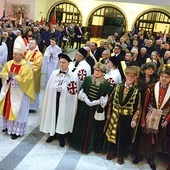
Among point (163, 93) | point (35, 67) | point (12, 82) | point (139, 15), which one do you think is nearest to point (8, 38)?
point (35, 67)

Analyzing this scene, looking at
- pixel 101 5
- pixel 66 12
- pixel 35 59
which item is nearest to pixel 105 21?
pixel 101 5

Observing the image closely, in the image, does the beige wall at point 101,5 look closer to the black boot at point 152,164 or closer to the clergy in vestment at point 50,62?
the clergy in vestment at point 50,62

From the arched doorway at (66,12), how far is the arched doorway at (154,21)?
5.04 m

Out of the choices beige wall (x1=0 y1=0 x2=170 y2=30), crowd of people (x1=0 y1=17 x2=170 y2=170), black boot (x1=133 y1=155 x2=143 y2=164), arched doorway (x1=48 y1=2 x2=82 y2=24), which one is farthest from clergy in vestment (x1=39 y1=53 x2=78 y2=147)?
arched doorway (x1=48 y1=2 x2=82 y2=24)

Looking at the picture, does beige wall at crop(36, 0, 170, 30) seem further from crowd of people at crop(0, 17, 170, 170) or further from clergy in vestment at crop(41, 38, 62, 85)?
crowd of people at crop(0, 17, 170, 170)

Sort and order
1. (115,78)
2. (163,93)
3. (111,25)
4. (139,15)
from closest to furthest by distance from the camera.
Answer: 1. (163,93)
2. (115,78)
3. (139,15)
4. (111,25)

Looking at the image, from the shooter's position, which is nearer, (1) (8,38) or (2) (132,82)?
(2) (132,82)

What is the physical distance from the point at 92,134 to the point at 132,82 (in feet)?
3.58

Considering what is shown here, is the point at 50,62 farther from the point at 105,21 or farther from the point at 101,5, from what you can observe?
the point at 105,21

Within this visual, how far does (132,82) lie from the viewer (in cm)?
416

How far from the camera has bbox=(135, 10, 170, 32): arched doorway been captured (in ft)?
71.4

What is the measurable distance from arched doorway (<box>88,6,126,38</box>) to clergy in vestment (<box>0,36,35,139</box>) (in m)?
18.4

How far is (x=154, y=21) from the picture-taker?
22031mm

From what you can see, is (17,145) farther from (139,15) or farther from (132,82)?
(139,15)
